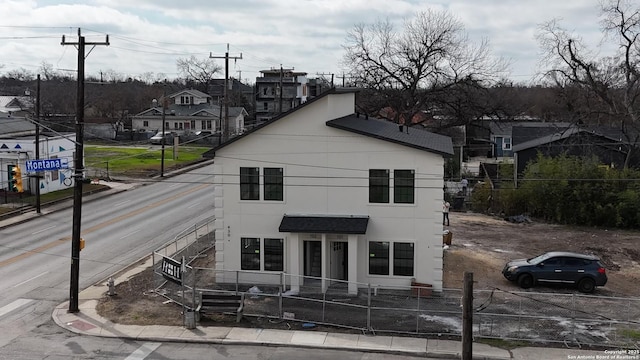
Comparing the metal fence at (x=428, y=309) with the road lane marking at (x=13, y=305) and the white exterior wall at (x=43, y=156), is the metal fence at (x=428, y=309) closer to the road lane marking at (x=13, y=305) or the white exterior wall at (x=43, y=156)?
the road lane marking at (x=13, y=305)

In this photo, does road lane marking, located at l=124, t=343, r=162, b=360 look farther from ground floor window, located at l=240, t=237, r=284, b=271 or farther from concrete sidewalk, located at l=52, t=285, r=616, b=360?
ground floor window, located at l=240, t=237, r=284, b=271

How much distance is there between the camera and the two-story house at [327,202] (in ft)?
86.2

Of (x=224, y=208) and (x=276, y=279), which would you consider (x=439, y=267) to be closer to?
(x=276, y=279)

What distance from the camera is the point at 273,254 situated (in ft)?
89.7

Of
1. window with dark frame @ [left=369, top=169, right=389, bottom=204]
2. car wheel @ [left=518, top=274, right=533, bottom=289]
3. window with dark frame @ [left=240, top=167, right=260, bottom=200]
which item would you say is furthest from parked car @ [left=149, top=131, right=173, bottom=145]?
car wheel @ [left=518, top=274, right=533, bottom=289]

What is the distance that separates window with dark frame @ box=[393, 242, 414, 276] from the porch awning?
5.72ft

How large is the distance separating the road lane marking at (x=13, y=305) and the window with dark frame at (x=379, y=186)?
46.0 feet

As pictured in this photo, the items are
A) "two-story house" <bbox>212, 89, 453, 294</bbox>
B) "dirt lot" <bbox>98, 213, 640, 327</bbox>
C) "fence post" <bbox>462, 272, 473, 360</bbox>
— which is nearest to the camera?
"fence post" <bbox>462, 272, 473, 360</bbox>

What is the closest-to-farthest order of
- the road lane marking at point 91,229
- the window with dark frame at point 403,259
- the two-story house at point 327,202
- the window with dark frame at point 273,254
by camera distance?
the two-story house at point 327,202
the window with dark frame at point 403,259
the window with dark frame at point 273,254
the road lane marking at point 91,229

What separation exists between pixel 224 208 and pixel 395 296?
7942 millimetres

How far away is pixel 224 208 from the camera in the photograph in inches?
1090

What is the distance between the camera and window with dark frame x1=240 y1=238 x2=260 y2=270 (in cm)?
2752

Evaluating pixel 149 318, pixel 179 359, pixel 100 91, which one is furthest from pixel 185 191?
pixel 100 91

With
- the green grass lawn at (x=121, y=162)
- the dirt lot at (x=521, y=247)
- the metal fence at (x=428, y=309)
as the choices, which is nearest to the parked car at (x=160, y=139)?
the green grass lawn at (x=121, y=162)
